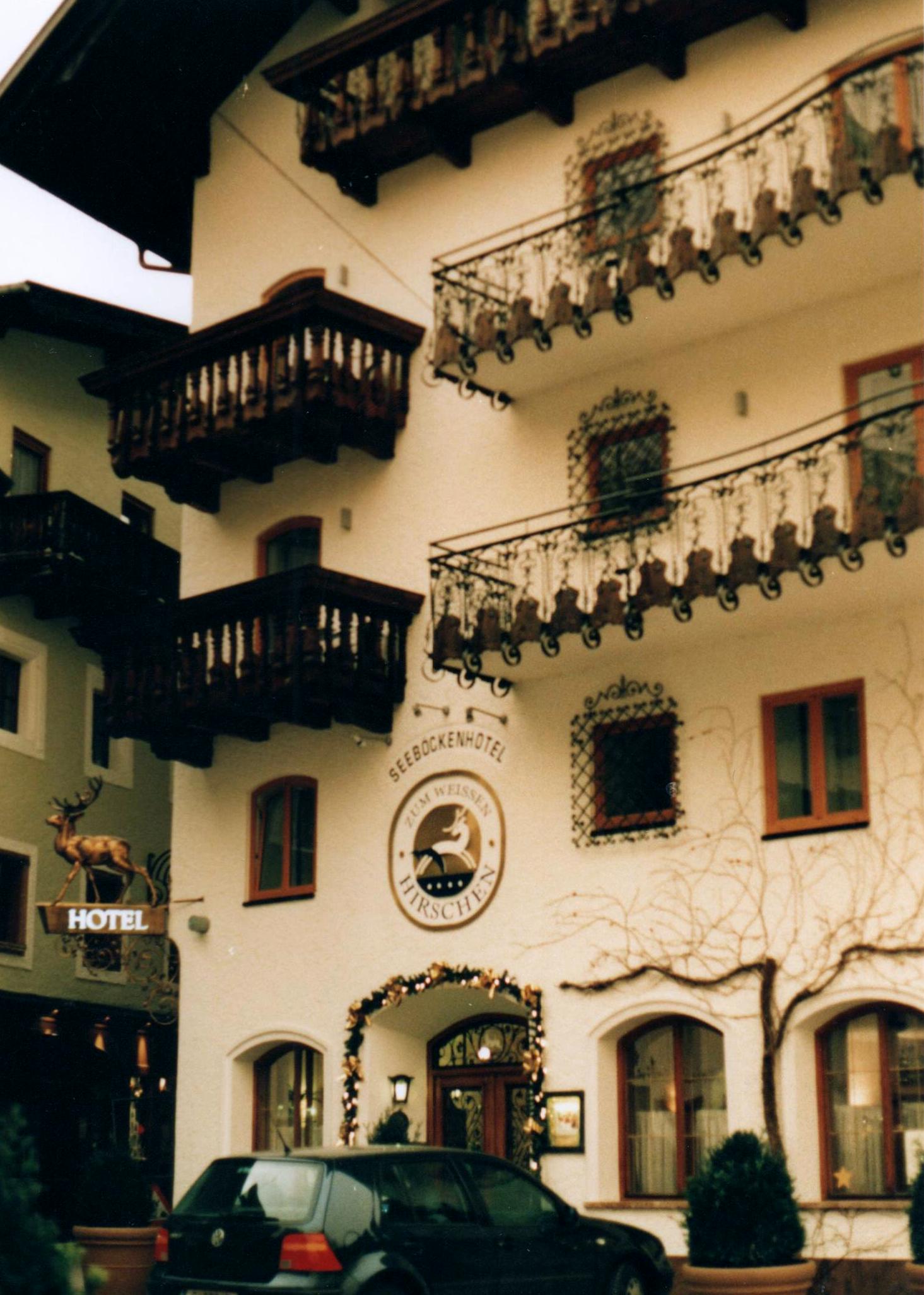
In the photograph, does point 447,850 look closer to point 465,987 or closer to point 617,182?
point 465,987

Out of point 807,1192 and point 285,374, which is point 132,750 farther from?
point 807,1192

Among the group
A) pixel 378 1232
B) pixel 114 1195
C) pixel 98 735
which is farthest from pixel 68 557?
pixel 378 1232

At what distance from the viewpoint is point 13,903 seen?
1021 inches

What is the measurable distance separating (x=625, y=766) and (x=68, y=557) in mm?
9906

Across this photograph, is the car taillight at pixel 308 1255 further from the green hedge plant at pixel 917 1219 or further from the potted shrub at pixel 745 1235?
the green hedge plant at pixel 917 1219

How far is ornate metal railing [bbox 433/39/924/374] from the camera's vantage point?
16.2 m

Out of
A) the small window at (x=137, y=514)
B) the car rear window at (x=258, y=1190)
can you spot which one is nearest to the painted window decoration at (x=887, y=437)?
the car rear window at (x=258, y=1190)

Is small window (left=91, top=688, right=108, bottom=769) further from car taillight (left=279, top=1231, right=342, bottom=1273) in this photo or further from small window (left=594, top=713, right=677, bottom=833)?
car taillight (left=279, top=1231, right=342, bottom=1273)

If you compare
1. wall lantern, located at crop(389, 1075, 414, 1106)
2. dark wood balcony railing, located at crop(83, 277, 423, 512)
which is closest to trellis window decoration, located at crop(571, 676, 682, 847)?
wall lantern, located at crop(389, 1075, 414, 1106)

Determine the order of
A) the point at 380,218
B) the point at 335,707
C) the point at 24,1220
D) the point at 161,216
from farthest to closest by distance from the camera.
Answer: the point at 161,216 → the point at 380,218 → the point at 335,707 → the point at 24,1220

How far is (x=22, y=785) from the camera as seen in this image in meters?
26.1

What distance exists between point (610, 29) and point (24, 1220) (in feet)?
44.9

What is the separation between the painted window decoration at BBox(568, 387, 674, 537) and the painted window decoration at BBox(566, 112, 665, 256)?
1608 millimetres

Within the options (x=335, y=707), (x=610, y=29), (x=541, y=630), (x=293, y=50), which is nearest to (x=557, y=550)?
(x=541, y=630)
